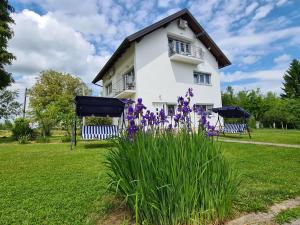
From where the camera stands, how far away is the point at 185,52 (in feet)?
62.7

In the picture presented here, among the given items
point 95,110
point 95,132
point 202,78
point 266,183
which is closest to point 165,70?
point 202,78

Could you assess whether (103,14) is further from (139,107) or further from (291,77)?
(291,77)

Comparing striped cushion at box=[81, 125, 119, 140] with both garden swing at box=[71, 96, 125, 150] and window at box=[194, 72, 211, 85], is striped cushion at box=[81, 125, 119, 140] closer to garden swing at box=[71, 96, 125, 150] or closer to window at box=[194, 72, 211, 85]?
garden swing at box=[71, 96, 125, 150]

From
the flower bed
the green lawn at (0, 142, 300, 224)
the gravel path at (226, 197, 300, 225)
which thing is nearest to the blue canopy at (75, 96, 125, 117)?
the green lawn at (0, 142, 300, 224)

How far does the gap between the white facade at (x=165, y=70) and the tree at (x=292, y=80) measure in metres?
32.7

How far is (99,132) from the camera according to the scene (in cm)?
1000

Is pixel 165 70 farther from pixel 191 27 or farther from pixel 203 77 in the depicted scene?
pixel 191 27

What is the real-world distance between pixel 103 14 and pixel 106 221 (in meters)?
11.2

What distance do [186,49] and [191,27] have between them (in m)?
2.03

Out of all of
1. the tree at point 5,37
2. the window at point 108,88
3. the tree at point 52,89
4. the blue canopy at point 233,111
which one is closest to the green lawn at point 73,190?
the blue canopy at point 233,111

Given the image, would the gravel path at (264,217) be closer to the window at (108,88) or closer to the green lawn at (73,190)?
the green lawn at (73,190)

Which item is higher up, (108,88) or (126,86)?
(108,88)

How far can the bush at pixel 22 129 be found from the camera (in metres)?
15.0

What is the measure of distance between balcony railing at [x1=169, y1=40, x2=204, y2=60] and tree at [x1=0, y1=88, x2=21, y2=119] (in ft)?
56.3
